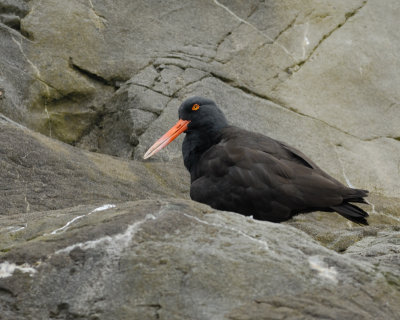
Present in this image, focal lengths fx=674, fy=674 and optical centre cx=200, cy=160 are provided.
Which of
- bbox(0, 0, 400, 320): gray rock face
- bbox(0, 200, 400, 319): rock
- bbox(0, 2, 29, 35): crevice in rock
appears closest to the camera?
bbox(0, 200, 400, 319): rock

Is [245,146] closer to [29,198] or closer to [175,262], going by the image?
[29,198]

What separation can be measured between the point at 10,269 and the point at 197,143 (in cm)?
294

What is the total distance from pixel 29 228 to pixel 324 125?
5661mm

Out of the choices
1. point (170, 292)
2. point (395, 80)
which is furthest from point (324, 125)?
point (170, 292)

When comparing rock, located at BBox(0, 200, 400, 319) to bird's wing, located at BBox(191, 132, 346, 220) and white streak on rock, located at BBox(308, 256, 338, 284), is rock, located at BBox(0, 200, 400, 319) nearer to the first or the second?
white streak on rock, located at BBox(308, 256, 338, 284)

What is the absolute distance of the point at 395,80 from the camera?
8.84m

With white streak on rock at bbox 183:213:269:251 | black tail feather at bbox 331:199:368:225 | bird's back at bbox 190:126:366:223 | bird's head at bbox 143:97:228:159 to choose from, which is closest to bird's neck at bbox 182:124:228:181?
bird's head at bbox 143:97:228:159

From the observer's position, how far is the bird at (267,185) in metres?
4.81

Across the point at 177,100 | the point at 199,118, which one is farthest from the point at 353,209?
the point at 177,100

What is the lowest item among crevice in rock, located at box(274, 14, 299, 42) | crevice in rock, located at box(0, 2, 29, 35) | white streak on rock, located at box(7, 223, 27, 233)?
white streak on rock, located at box(7, 223, 27, 233)

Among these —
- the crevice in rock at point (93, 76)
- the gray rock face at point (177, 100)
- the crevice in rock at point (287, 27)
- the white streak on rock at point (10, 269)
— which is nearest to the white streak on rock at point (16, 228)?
the gray rock face at point (177, 100)

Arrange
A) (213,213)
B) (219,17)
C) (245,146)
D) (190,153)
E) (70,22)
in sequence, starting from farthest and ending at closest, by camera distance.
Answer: (219,17) → (70,22) → (190,153) → (245,146) → (213,213)

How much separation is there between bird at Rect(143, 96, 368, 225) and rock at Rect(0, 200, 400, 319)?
5.93 ft

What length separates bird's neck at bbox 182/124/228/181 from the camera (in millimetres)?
5430
